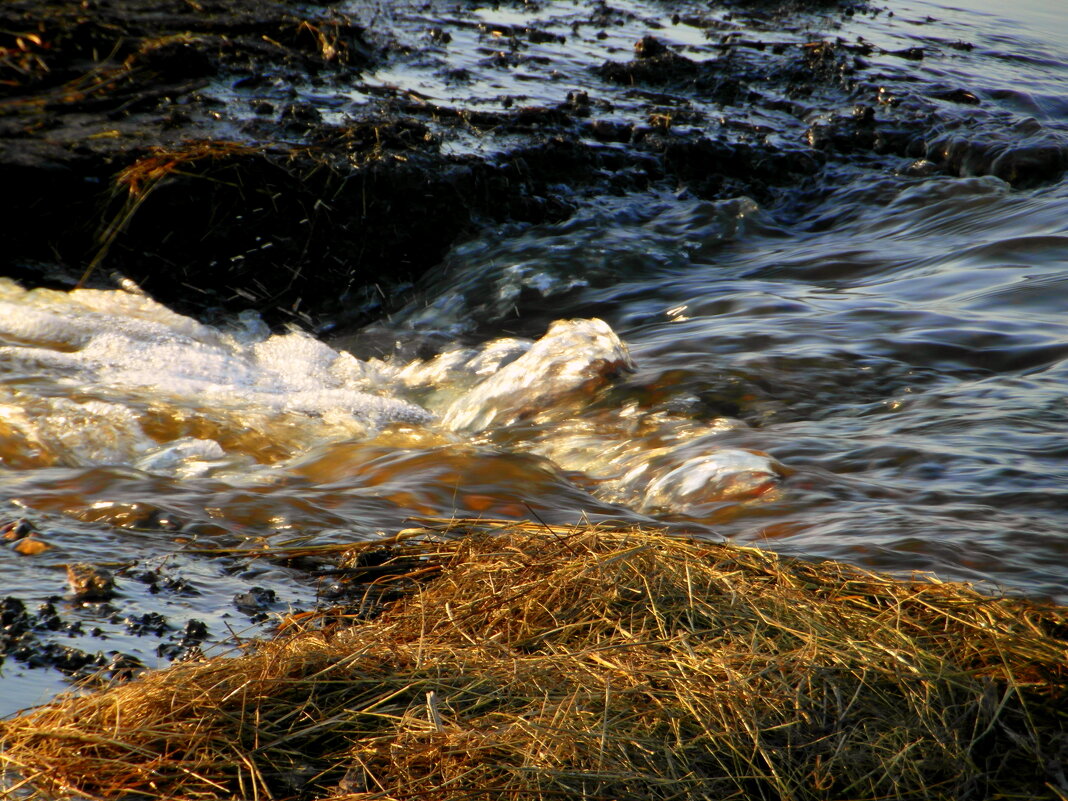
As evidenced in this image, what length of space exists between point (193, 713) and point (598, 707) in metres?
0.82

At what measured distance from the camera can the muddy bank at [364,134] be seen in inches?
257

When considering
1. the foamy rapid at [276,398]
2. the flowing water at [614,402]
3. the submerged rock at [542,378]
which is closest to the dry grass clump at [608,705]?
the flowing water at [614,402]

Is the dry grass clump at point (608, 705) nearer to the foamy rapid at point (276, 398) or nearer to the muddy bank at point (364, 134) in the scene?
the foamy rapid at point (276, 398)

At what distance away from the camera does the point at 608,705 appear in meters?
1.96

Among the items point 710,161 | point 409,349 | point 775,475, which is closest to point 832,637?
point 775,475

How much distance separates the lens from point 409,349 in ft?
20.6

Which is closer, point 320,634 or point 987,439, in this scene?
point 320,634

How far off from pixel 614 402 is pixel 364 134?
354 centimetres

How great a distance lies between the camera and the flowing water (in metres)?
3.30

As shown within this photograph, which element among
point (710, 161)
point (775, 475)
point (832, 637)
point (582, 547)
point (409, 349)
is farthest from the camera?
point (710, 161)

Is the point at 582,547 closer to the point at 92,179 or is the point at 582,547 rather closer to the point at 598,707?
the point at 598,707

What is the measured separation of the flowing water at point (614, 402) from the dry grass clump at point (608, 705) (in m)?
0.43

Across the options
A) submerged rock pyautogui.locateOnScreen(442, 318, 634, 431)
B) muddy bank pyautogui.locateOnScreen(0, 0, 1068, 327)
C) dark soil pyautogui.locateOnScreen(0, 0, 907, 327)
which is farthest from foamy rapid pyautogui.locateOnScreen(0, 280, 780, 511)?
muddy bank pyautogui.locateOnScreen(0, 0, 1068, 327)

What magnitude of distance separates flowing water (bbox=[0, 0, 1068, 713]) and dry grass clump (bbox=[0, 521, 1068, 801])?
43cm
